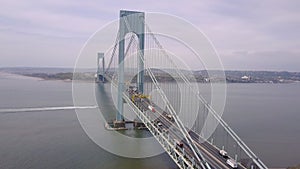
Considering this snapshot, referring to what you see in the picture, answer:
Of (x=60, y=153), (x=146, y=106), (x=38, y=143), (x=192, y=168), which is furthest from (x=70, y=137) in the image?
(x=192, y=168)

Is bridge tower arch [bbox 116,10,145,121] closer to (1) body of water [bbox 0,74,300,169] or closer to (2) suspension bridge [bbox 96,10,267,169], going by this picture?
(2) suspension bridge [bbox 96,10,267,169]

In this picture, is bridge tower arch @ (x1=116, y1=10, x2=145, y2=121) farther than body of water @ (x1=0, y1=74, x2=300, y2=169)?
Yes

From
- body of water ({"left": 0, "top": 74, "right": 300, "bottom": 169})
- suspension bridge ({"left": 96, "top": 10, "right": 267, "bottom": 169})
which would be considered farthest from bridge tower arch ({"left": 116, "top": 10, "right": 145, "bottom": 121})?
body of water ({"left": 0, "top": 74, "right": 300, "bottom": 169})

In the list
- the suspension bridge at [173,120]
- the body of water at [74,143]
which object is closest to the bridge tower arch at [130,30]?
the suspension bridge at [173,120]

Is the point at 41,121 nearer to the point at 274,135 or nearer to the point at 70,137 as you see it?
the point at 70,137

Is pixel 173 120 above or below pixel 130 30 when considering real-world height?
below

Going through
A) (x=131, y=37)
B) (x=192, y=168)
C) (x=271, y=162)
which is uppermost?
(x=131, y=37)

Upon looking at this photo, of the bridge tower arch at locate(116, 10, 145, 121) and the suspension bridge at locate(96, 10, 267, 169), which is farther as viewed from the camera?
the bridge tower arch at locate(116, 10, 145, 121)

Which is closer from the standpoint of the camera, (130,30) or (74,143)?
(74,143)

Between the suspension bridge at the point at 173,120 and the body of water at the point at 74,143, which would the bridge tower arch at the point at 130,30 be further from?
the body of water at the point at 74,143

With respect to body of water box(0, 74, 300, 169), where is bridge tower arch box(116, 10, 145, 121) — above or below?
above

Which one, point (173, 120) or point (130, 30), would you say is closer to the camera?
point (173, 120)
